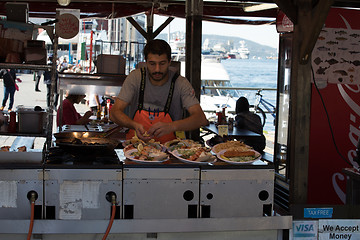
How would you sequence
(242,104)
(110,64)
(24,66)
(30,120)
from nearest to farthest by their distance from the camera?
(24,66) < (30,120) < (110,64) < (242,104)

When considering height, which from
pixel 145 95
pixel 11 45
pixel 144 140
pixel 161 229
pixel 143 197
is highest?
pixel 11 45

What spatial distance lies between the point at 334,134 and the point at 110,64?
328cm

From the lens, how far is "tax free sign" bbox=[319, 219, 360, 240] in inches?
141

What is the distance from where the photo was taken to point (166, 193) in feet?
10.6

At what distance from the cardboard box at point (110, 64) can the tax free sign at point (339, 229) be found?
4241 millimetres

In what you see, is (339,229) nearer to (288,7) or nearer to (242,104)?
(288,7)

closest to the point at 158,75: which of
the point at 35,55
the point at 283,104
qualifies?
the point at 35,55

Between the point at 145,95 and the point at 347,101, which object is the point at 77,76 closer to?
the point at 145,95

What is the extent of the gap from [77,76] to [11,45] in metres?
2.09

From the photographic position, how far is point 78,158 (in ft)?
11.0

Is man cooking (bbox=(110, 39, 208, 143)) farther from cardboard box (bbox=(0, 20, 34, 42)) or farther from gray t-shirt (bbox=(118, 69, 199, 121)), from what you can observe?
cardboard box (bbox=(0, 20, 34, 42))

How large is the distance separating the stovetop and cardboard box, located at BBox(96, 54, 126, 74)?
3.65 meters

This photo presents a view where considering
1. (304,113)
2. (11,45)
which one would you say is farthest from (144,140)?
(11,45)

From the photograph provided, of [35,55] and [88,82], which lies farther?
[88,82]
